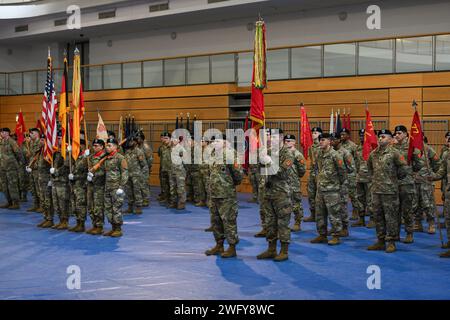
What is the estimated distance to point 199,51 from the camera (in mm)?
21062

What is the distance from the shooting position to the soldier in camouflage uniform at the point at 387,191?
8172 mm

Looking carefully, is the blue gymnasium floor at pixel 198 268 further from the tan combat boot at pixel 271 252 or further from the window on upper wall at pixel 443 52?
the window on upper wall at pixel 443 52

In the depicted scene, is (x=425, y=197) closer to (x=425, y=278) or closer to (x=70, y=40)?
(x=425, y=278)

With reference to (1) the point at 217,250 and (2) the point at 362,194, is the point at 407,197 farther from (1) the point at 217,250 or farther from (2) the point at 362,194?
(1) the point at 217,250

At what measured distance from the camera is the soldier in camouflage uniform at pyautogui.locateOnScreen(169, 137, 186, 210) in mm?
13047

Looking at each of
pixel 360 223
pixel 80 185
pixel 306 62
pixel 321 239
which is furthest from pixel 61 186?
pixel 306 62

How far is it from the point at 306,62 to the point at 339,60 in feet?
3.42

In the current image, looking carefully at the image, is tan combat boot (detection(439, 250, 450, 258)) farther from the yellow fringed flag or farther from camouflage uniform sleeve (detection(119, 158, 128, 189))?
the yellow fringed flag

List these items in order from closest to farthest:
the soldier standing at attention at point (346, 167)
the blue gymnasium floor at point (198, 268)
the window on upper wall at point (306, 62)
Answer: the blue gymnasium floor at point (198, 268), the soldier standing at attention at point (346, 167), the window on upper wall at point (306, 62)

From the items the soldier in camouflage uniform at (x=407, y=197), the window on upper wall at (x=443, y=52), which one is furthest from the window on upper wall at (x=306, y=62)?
the soldier in camouflage uniform at (x=407, y=197)

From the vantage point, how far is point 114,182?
372 inches

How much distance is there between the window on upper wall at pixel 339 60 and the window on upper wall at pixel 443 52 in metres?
2.21
